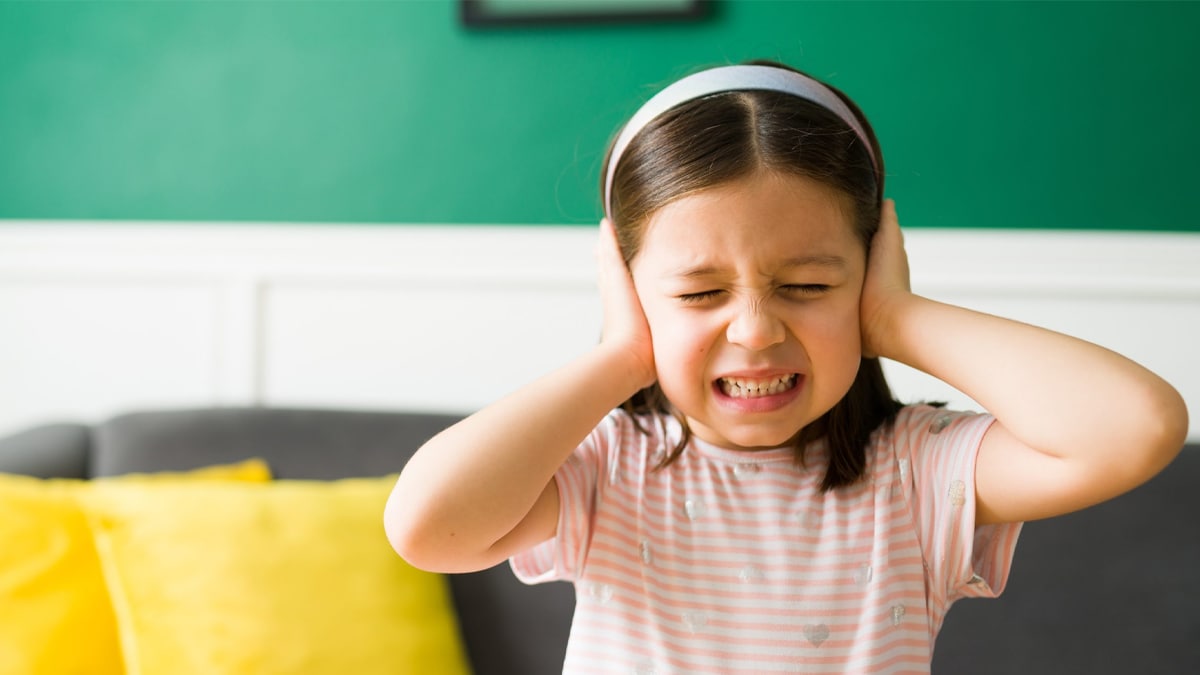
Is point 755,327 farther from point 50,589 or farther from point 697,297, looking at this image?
point 50,589

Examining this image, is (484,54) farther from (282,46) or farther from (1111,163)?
(1111,163)

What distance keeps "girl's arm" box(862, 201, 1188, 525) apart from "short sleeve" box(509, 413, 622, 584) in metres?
0.27

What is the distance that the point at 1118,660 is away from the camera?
1.44 meters

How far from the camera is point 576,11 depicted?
1.86 metres

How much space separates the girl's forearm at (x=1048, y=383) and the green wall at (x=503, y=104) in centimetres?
89

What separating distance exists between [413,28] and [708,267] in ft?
3.99

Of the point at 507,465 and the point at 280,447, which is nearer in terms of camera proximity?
the point at 507,465

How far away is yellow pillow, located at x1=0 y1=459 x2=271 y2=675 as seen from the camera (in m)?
1.28

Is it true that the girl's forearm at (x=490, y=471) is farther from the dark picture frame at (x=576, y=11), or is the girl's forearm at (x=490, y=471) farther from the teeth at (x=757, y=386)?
the dark picture frame at (x=576, y=11)

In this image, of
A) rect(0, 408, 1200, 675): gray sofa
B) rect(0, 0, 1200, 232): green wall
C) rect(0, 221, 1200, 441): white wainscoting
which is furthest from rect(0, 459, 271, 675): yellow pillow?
rect(0, 0, 1200, 232): green wall

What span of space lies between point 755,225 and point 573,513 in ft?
1.03

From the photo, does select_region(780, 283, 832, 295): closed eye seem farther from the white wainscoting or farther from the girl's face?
the white wainscoting

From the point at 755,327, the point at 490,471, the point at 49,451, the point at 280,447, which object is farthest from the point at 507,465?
the point at 49,451

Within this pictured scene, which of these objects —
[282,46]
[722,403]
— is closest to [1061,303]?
[722,403]
